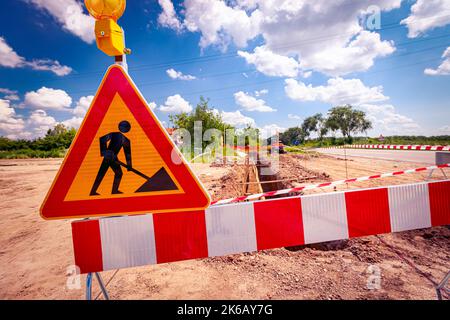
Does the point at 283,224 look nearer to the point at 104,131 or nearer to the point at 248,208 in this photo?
the point at 248,208

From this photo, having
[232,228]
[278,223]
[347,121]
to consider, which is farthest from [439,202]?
[347,121]

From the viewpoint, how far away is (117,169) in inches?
63.1

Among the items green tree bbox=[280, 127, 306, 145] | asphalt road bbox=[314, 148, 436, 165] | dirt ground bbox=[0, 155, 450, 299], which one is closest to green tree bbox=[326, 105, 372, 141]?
green tree bbox=[280, 127, 306, 145]

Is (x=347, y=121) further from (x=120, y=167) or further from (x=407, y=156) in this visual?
(x=120, y=167)

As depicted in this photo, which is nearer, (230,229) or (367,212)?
(230,229)

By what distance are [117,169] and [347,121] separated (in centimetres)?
8669

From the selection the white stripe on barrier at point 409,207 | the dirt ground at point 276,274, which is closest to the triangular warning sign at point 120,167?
the dirt ground at point 276,274

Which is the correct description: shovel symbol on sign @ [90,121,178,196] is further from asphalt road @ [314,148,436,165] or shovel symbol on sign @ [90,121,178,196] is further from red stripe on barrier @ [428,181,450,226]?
asphalt road @ [314,148,436,165]

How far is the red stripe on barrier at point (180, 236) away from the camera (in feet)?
5.41

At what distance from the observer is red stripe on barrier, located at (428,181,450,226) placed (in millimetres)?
1894
